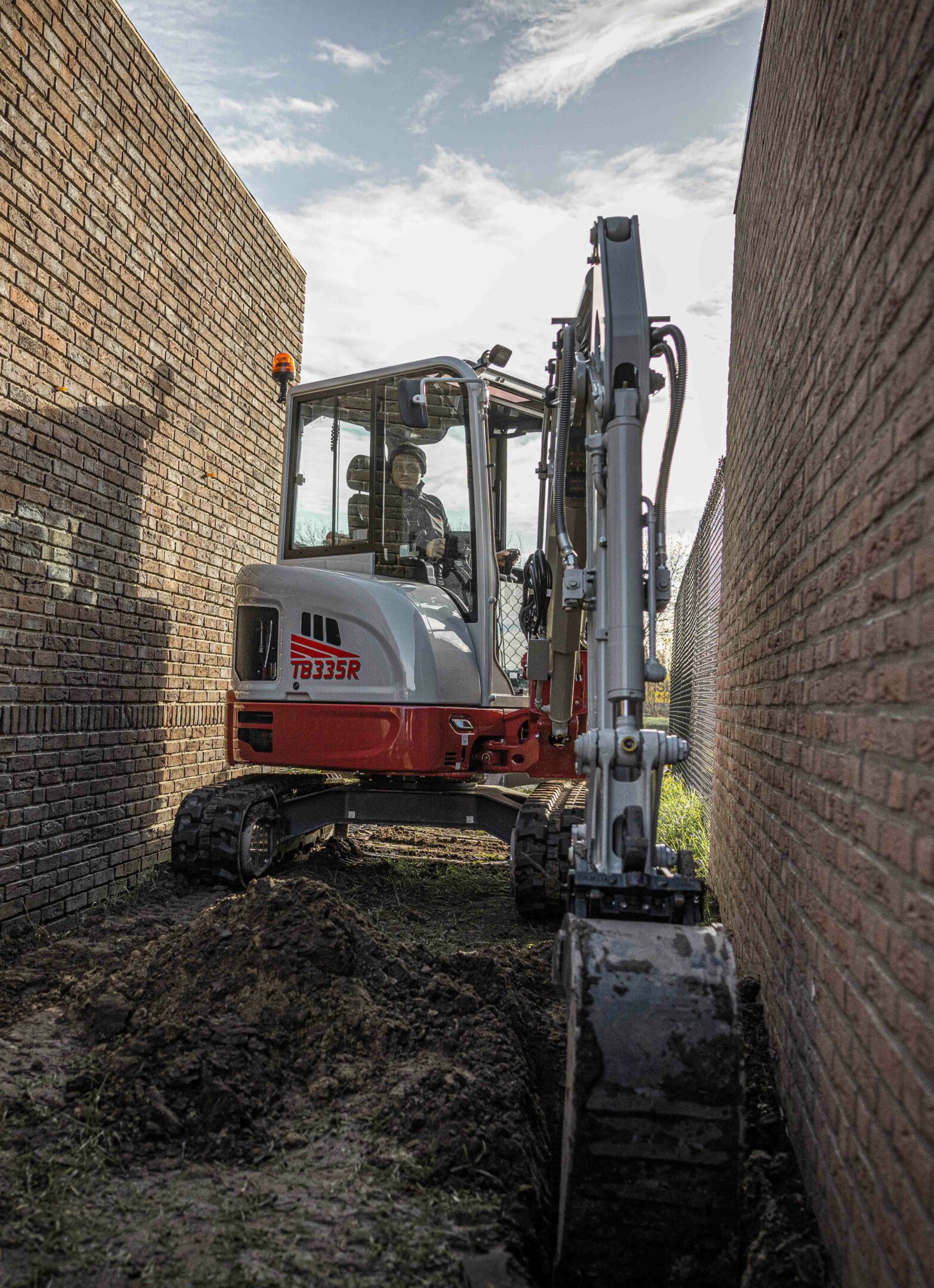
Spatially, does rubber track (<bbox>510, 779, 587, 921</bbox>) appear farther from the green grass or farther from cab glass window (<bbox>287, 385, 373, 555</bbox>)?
cab glass window (<bbox>287, 385, 373, 555</bbox>)

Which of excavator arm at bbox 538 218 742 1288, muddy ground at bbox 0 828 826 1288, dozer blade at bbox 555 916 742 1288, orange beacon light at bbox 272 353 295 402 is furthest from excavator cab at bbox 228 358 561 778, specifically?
dozer blade at bbox 555 916 742 1288

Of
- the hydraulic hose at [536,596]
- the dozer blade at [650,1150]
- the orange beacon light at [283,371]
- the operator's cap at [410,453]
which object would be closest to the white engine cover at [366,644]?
the operator's cap at [410,453]

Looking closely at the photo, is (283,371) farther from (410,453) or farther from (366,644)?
(366,644)

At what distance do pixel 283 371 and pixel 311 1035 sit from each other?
4.52 meters

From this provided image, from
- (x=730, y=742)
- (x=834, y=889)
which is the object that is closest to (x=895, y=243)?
(x=834, y=889)

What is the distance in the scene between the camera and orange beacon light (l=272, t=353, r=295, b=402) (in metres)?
6.32

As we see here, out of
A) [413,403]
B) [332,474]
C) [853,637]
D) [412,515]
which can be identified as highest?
[413,403]

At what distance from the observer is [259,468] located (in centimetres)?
798

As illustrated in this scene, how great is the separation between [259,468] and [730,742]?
15.6 ft

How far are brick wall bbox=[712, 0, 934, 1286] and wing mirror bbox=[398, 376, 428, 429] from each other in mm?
1974

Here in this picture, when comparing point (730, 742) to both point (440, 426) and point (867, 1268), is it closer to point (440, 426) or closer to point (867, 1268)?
point (440, 426)

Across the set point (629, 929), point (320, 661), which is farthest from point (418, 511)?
point (629, 929)

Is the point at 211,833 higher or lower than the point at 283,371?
lower

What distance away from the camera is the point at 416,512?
6.05 m
